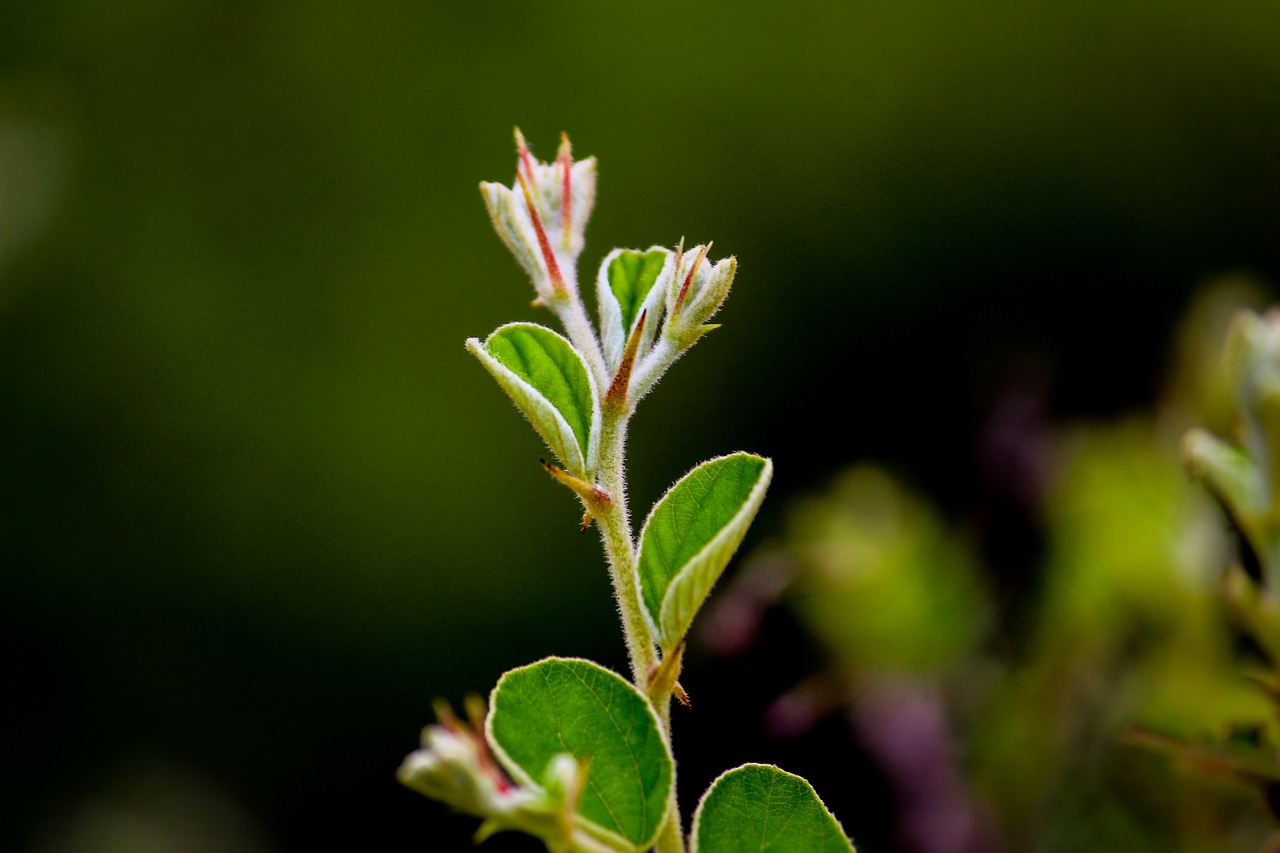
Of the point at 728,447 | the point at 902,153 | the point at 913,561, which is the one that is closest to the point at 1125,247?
the point at 902,153

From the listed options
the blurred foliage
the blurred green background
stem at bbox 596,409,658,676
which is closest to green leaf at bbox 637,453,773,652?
stem at bbox 596,409,658,676

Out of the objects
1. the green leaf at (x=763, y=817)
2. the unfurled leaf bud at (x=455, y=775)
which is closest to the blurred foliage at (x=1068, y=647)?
the green leaf at (x=763, y=817)

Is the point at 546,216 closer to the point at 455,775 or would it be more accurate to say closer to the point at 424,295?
the point at 455,775

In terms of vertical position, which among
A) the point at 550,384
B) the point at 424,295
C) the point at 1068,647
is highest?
the point at 550,384

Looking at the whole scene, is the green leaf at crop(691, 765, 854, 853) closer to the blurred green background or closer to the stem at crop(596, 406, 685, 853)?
the stem at crop(596, 406, 685, 853)

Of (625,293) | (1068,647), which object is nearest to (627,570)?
(625,293)

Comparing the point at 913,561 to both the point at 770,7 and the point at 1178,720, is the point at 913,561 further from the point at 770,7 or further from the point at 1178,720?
the point at 770,7
